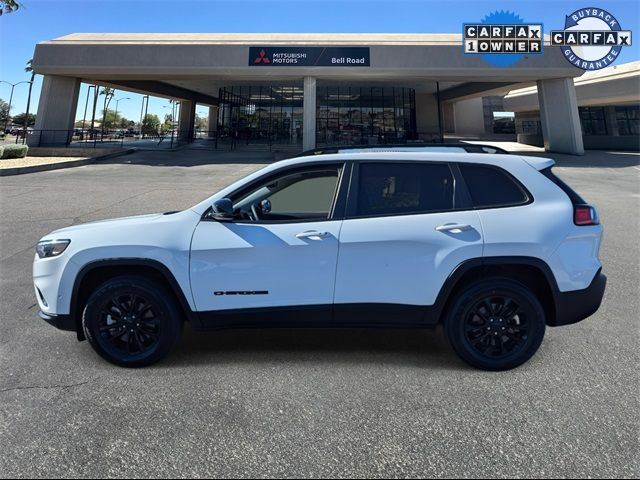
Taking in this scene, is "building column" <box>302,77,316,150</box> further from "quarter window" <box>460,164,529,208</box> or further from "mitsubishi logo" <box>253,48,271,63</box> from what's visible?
"quarter window" <box>460,164,529,208</box>

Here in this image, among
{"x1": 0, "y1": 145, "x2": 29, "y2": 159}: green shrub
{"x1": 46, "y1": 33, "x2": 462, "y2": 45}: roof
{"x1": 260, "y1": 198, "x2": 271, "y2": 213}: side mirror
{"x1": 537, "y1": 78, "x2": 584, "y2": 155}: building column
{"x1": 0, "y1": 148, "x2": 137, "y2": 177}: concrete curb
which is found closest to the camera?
{"x1": 260, "y1": 198, "x2": 271, "y2": 213}: side mirror

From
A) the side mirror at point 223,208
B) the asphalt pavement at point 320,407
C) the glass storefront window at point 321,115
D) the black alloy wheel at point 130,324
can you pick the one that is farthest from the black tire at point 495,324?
the glass storefront window at point 321,115

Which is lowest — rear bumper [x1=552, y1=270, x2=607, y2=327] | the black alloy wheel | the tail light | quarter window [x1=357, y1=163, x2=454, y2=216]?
the black alloy wheel

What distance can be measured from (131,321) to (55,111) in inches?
1106

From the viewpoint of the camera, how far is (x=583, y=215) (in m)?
3.19

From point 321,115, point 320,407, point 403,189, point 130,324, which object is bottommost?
point 320,407

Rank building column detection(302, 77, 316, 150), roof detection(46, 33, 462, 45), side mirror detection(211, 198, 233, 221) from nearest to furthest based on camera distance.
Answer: side mirror detection(211, 198, 233, 221) → roof detection(46, 33, 462, 45) → building column detection(302, 77, 316, 150)

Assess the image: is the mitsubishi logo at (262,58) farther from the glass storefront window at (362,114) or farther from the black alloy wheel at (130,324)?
the black alloy wheel at (130,324)

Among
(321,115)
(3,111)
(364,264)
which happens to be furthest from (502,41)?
(3,111)

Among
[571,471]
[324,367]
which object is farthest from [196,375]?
[571,471]

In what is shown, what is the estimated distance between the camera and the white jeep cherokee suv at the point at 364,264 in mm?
3080

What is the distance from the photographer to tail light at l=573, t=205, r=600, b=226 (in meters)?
3.17

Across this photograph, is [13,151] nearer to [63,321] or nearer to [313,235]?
[63,321]

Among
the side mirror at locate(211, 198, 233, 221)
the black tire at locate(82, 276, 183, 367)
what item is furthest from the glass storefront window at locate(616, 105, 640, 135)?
the black tire at locate(82, 276, 183, 367)
